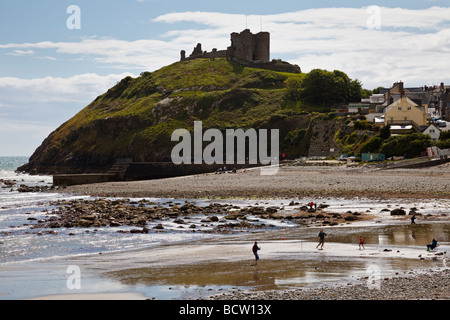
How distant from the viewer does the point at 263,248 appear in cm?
2770

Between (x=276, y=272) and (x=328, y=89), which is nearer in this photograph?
(x=276, y=272)

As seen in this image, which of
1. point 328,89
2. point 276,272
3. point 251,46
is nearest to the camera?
point 276,272

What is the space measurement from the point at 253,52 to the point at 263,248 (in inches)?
5926

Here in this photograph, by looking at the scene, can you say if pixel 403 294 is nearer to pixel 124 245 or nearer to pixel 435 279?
pixel 435 279

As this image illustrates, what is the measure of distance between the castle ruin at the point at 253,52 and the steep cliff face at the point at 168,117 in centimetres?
436

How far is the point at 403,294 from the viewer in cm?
1719

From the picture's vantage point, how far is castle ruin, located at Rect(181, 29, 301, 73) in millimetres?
169500

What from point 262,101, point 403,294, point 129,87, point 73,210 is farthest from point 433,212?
point 129,87

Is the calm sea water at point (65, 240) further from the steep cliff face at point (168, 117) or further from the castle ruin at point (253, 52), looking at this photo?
the castle ruin at point (253, 52)

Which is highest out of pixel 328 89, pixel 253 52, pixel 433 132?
pixel 253 52

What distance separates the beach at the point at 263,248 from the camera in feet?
63.2

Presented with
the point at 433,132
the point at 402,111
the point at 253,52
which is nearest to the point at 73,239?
the point at 433,132

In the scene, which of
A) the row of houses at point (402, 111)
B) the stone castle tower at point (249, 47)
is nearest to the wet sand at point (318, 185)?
the row of houses at point (402, 111)

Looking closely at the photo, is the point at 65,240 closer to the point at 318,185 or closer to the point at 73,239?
the point at 73,239
